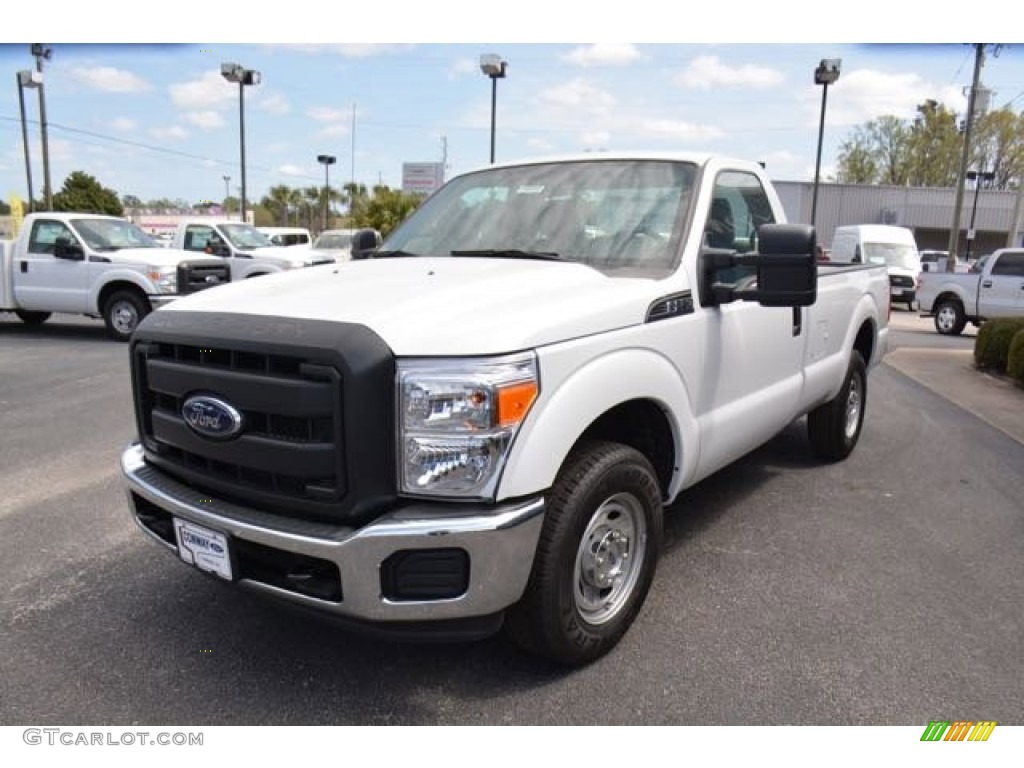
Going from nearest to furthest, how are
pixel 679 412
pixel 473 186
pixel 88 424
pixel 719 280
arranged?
1. pixel 679 412
2. pixel 719 280
3. pixel 473 186
4. pixel 88 424

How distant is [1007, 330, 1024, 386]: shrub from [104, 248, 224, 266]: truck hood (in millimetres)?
11408

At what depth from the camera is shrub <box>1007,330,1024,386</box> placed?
30.1ft

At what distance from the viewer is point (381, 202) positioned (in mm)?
45281

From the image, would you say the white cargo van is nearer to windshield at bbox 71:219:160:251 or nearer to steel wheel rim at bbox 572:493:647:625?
windshield at bbox 71:219:160:251

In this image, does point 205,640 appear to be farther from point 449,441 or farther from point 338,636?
point 449,441

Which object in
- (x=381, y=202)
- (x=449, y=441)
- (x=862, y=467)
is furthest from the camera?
(x=381, y=202)

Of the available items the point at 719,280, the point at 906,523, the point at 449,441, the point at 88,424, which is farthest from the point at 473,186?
the point at 88,424

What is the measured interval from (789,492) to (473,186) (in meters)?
2.76

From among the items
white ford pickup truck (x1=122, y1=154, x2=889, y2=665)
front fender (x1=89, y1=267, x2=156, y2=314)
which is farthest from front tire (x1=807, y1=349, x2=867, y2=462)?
front fender (x1=89, y1=267, x2=156, y2=314)

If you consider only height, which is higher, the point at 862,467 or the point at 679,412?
the point at 679,412

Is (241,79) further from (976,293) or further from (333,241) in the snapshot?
(976,293)

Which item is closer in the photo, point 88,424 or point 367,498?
point 367,498

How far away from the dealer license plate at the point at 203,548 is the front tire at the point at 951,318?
16701 mm

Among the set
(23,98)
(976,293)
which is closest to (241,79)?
(23,98)
